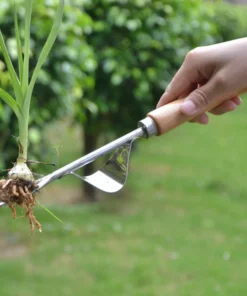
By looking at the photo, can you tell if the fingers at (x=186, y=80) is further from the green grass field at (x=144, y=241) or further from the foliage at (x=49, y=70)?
the green grass field at (x=144, y=241)

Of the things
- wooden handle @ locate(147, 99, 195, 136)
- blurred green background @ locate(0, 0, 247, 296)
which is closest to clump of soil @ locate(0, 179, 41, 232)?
wooden handle @ locate(147, 99, 195, 136)

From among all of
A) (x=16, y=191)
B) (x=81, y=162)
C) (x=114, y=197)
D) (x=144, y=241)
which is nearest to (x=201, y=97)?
(x=81, y=162)

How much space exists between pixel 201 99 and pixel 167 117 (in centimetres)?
11

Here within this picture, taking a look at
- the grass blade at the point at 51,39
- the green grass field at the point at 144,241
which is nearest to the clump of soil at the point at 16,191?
the grass blade at the point at 51,39

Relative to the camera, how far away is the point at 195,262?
177 inches

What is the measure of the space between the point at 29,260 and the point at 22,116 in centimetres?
316

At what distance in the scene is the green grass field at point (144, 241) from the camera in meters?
4.11

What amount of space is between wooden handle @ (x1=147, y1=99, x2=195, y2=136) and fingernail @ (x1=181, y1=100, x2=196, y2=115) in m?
0.01

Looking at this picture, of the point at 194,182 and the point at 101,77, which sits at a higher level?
the point at 101,77

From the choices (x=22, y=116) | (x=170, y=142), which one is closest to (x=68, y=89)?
(x=22, y=116)

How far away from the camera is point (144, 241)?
4.95 meters

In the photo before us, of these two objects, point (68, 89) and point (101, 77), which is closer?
point (68, 89)

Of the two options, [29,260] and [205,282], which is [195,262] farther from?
[29,260]

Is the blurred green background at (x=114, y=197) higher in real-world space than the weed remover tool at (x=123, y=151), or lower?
lower
